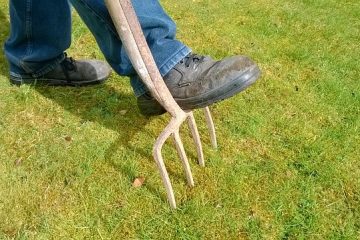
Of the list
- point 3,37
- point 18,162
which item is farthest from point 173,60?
point 3,37

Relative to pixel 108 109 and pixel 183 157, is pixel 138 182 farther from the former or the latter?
pixel 108 109

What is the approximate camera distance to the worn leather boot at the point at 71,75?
108 inches

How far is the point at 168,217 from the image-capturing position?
1991 mm

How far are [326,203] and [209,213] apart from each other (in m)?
0.59

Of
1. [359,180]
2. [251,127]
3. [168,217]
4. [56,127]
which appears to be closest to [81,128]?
[56,127]

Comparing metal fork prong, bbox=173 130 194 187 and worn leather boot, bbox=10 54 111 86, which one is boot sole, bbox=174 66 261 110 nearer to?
metal fork prong, bbox=173 130 194 187

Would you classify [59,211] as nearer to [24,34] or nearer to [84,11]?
[84,11]

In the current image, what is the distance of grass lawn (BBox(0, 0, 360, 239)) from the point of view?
6.46ft

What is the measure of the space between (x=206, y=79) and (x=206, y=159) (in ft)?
1.91

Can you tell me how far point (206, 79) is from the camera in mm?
1856

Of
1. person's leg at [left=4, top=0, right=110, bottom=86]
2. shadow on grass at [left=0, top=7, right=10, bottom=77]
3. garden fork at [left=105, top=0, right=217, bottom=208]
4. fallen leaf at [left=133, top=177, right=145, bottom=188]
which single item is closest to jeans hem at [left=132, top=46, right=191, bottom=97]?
garden fork at [left=105, top=0, right=217, bottom=208]

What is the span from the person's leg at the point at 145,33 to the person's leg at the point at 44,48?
0.61 metres

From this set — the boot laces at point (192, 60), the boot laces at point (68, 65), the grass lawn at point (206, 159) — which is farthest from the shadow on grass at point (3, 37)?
Answer: the boot laces at point (192, 60)

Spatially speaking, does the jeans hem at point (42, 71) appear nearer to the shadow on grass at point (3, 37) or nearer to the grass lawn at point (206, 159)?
the grass lawn at point (206, 159)
